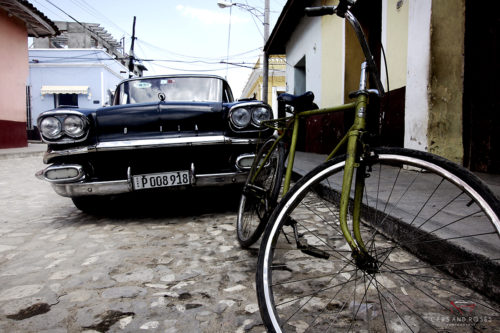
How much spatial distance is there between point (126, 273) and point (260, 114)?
1808 millimetres

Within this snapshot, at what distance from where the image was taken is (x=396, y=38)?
4.60 meters

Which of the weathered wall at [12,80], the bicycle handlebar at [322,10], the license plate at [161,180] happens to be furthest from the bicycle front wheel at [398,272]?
the weathered wall at [12,80]

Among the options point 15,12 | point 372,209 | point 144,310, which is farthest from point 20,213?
point 15,12

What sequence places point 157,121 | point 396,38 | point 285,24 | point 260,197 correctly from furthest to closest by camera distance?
1. point 285,24
2. point 396,38
3. point 157,121
4. point 260,197

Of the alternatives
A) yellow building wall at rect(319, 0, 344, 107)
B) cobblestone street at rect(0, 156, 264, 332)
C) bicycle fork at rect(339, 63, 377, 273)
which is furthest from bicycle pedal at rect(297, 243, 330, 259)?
yellow building wall at rect(319, 0, 344, 107)

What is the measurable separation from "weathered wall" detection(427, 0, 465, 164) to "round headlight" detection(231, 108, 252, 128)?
2.17m

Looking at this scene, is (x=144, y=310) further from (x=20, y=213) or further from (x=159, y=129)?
(x=20, y=213)

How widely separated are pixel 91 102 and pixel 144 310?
26435 mm

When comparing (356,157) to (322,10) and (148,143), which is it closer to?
(322,10)

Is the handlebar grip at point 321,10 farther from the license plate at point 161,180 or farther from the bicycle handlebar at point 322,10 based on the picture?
the license plate at point 161,180

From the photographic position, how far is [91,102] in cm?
2486

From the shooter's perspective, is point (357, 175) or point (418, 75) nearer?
point (357, 175)

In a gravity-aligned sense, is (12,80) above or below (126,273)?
above

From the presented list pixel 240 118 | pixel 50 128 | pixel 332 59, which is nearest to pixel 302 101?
pixel 240 118
